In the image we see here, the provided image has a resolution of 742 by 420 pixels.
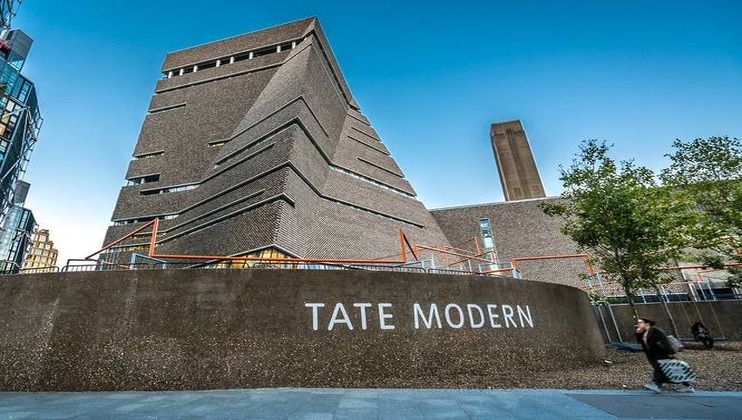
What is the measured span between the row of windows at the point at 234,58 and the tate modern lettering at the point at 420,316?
42.4 meters

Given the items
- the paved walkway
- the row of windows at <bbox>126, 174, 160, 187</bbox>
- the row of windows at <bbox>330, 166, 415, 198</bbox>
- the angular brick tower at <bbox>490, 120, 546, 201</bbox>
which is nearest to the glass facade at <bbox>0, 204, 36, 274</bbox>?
the row of windows at <bbox>126, 174, 160, 187</bbox>

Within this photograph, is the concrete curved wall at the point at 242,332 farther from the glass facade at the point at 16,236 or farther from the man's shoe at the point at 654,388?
the glass facade at the point at 16,236

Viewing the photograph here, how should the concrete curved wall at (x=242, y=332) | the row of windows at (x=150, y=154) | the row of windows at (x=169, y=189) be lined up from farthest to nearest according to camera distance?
the row of windows at (x=150, y=154) → the row of windows at (x=169, y=189) → the concrete curved wall at (x=242, y=332)

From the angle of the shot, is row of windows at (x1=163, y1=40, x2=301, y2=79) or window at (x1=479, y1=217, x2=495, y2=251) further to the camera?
row of windows at (x1=163, y1=40, x2=301, y2=79)

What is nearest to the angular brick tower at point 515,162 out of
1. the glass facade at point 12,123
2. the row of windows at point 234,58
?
the row of windows at point 234,58

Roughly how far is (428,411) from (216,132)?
1468 inches

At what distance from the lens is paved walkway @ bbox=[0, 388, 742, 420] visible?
15.7 ft

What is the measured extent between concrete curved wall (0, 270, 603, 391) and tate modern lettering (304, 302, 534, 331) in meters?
0.03

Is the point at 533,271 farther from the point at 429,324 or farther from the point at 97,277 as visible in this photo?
the point at 97,277

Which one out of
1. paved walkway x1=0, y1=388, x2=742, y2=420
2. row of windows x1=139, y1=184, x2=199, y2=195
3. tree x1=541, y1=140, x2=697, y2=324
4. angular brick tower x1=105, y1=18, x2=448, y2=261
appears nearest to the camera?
paved walkway x1=0, y1=388, x2=742, y2=420

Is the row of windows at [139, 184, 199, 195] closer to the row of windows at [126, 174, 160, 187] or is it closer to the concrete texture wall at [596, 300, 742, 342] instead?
the row of windows at [126, 174, 160, 187]

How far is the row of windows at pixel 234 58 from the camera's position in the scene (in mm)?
42469

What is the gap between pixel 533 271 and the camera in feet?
100

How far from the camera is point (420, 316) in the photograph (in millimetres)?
8234
